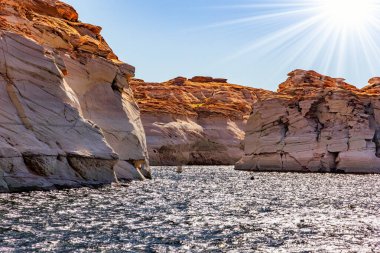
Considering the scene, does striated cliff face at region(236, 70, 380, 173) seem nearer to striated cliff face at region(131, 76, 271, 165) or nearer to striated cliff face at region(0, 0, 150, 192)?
striated cliff face at region(131, 76, 271, 165)

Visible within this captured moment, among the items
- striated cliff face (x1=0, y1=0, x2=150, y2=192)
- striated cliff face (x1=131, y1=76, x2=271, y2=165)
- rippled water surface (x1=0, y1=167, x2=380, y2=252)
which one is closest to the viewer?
rippled water surface (x1=0, y1=167, x2=380, y2=252)

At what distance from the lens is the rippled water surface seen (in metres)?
19.2

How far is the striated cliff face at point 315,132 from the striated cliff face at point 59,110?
32651mm

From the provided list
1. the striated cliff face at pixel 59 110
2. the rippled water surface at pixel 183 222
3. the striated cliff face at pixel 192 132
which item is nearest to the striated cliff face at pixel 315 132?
the striated cliff face at pixel 192 132

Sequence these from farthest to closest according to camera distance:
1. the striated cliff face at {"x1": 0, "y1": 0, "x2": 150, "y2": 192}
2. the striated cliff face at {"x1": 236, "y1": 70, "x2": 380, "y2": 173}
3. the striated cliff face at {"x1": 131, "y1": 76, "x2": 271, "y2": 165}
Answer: the striated cliff face at {"x1": 131, "y1": 76, "x2": 271, "y2": 165}, the striated cliff face at {"x1": 236, "y1": 70, "x2": 380, "y2": 173}, the striated cliff face at {"x1": 0, "y1": 0, "x2": 150, "y2": 192}

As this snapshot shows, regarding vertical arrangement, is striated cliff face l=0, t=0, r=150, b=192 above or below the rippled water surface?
above

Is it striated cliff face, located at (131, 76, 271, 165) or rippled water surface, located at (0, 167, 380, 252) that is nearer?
rippled water surface, located at (0, 167, 380, 252)

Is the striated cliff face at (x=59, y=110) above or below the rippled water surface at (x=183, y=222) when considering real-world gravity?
above

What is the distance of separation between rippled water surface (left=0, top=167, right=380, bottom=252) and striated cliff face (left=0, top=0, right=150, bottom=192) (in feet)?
10.2

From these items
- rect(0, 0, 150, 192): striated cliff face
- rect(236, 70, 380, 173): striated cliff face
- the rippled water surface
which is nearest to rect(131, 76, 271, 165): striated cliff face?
rect(236, 70, 380, 173): striated cliff face

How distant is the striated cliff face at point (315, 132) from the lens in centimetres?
7769

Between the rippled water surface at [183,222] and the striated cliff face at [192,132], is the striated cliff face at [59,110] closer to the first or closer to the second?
the rippled water surface at [183,222]

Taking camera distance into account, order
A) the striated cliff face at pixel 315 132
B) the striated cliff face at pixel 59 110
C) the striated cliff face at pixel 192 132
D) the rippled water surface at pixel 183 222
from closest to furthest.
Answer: the rippled water surface at pixel 183 222, the striated cliff face at pixel 59 110, the striated cliff face at pixel 315 132, the striated cliff face at pixel 192 132

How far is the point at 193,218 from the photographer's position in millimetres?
26094
